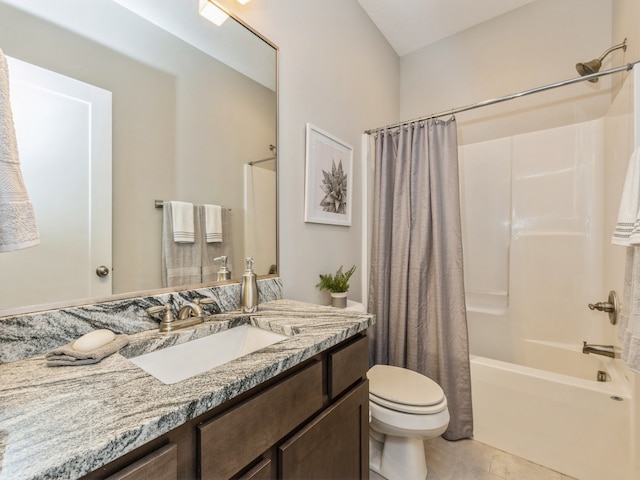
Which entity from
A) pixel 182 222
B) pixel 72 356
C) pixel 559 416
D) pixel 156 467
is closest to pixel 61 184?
pixel 182 222

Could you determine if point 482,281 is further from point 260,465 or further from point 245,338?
point 260,465

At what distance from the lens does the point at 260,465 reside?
65cm

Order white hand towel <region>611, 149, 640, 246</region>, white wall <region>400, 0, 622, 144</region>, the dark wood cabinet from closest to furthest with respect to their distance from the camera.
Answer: the dark wood cabinet → white hand towel <region>611, 149, 640, 246</region> → white wall <region>400, 0, 622, 144</region>

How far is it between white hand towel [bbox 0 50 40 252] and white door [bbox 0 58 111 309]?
0.24 meters

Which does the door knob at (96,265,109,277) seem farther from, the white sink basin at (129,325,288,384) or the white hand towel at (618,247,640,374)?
the white hand towel at (618,247,640,374)

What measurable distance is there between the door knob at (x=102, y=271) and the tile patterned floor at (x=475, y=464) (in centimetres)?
152

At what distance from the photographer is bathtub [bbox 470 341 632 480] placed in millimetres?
1379

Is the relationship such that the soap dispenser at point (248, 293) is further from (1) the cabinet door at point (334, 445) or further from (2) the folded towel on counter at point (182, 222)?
(1) the cabinet door at point (334, 445)

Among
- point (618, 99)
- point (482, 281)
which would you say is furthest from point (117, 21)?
point (482, 281)

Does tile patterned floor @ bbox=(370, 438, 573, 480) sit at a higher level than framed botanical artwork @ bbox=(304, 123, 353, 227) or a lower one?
lower

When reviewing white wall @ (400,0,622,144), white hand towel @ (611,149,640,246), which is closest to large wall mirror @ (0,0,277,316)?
white hand towel @ (611,149,640,246)

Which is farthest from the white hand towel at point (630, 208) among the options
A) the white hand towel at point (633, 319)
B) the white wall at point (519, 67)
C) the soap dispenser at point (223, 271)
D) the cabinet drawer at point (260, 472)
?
the soap dispenser at point (223, 271)

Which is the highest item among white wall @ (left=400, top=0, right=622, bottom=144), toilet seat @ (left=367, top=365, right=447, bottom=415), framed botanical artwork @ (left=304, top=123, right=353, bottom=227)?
white wall @ (left=400, top=0, right=622, bottom=144)

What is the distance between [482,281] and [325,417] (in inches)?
74.5
